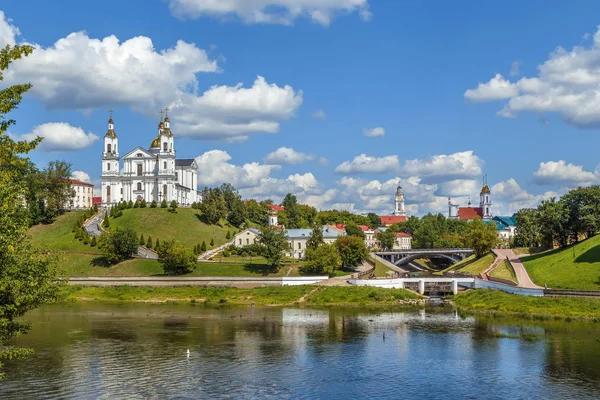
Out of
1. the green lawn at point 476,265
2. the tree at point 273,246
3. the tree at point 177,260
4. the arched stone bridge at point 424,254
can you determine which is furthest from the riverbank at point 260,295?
the arched stone bridge at point 424,254

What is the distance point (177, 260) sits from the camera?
93375 millimetres

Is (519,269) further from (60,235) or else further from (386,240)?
(60,235)

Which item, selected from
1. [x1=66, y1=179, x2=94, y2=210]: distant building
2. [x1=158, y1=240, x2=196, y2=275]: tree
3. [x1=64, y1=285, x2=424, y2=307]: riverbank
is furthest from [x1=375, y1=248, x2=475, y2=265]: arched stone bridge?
[x1=66, y1=179, x2=94, y2=210]: distant building

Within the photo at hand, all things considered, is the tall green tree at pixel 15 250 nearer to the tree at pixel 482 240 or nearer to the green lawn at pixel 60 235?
the green lawn at pixel 60 235

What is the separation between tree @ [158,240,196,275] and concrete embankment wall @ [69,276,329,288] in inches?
89.7

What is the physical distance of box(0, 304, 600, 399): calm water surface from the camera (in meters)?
36.4

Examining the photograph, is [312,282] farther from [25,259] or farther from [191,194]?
[191,194]

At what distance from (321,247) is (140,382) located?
58793 millimetres

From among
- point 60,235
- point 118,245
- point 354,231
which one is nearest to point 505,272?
point 118,245

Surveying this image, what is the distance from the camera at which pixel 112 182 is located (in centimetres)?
14262

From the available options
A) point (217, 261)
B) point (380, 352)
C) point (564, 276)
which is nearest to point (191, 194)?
point (217, 261)

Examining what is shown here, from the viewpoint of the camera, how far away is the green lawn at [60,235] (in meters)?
110

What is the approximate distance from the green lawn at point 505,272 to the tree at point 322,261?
22.8 meters

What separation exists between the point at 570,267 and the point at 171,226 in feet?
245
